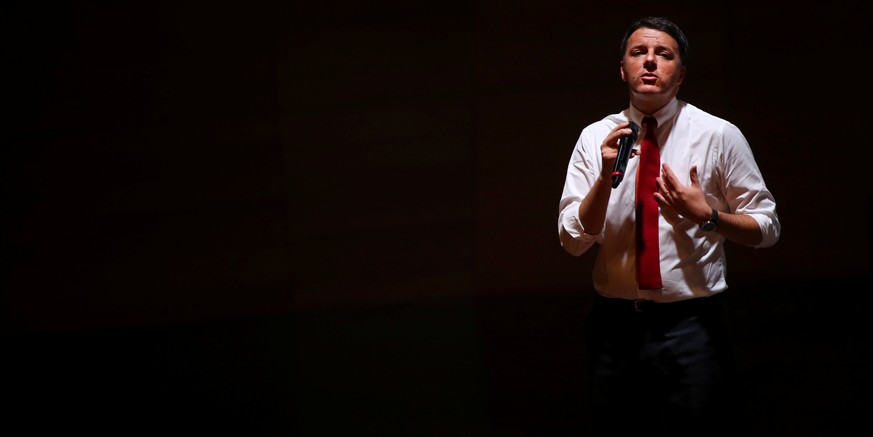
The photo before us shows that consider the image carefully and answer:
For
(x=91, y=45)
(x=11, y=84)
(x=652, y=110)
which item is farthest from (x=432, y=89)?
(x=652, y=110)

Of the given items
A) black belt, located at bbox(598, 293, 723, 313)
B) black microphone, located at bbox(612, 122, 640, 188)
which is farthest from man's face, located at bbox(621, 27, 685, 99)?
black belt, located at bbox(598, 293, 723, 313)

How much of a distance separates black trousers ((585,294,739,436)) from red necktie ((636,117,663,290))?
0.09 m

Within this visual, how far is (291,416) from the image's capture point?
11.9 feet

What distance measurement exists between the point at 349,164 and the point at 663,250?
3.09 meters

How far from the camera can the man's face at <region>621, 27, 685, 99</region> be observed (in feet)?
7.04

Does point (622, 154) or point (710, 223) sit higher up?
point (622, 154)

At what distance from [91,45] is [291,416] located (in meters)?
2.43

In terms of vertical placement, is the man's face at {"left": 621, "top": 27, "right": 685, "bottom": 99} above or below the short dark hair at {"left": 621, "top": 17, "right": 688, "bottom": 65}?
below

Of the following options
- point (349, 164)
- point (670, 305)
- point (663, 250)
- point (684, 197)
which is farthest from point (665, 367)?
point (349, 164)

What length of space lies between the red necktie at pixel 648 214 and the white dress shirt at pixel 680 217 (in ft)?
0.07

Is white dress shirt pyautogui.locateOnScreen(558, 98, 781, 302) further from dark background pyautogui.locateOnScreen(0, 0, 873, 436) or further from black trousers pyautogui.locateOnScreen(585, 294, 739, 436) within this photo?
dark background pyautogui.locateOnScreen(0, 0, 873, 436)

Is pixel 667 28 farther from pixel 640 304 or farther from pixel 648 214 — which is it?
pixel 640 304

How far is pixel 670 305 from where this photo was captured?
7.03ft

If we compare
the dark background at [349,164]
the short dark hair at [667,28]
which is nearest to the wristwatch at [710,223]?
the short dark hair at [667,28]
